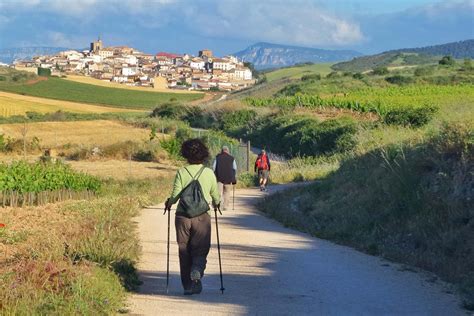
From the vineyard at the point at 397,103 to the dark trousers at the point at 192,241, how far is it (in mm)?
28476

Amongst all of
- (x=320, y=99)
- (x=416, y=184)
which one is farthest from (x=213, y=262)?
(x=320, y=99)

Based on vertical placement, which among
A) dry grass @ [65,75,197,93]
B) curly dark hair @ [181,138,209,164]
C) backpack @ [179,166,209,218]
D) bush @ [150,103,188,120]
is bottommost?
backpack @ [179,166,209,218]

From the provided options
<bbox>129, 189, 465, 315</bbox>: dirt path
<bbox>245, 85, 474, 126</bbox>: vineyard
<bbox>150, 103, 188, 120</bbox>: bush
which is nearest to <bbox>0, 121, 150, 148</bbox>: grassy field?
<bbox>245, 85, 474, 126</bbox>: vineyard

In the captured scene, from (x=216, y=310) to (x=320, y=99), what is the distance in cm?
5820

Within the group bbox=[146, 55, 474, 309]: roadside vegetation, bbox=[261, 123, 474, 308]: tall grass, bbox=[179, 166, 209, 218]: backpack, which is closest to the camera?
bbox=[179, 166, 209, 218]: backpack

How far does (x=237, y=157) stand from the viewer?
125 ft

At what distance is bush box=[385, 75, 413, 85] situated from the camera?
8119 centimetres

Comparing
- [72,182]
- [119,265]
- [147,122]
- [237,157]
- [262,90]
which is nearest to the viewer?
[119,265]

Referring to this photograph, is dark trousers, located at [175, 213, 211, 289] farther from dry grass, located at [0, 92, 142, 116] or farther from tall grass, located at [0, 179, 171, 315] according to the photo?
dry grass, located at [0, 92, 142, 116]

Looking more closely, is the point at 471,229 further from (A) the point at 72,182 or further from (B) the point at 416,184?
(A) the point at 72,182

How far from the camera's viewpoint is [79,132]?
206 feet

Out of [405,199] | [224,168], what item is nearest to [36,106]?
[224,168]

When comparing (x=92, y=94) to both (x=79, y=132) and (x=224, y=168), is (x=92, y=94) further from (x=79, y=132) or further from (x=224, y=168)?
(x=224, y=168)

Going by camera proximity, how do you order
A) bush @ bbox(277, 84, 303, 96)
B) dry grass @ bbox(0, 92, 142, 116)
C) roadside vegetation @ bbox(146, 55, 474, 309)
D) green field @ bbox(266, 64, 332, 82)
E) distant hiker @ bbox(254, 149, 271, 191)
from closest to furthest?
roadside vegetation @ bbox(146, 55, 474, 309)
distant hiker @ bbox(254, 149, 271, 191)
dry grass @ bbox(0, 92, 142, 116)
bush @ bbox(277, 84, 303, 96)
green field @ bbox(266, 64, 332, 82)
